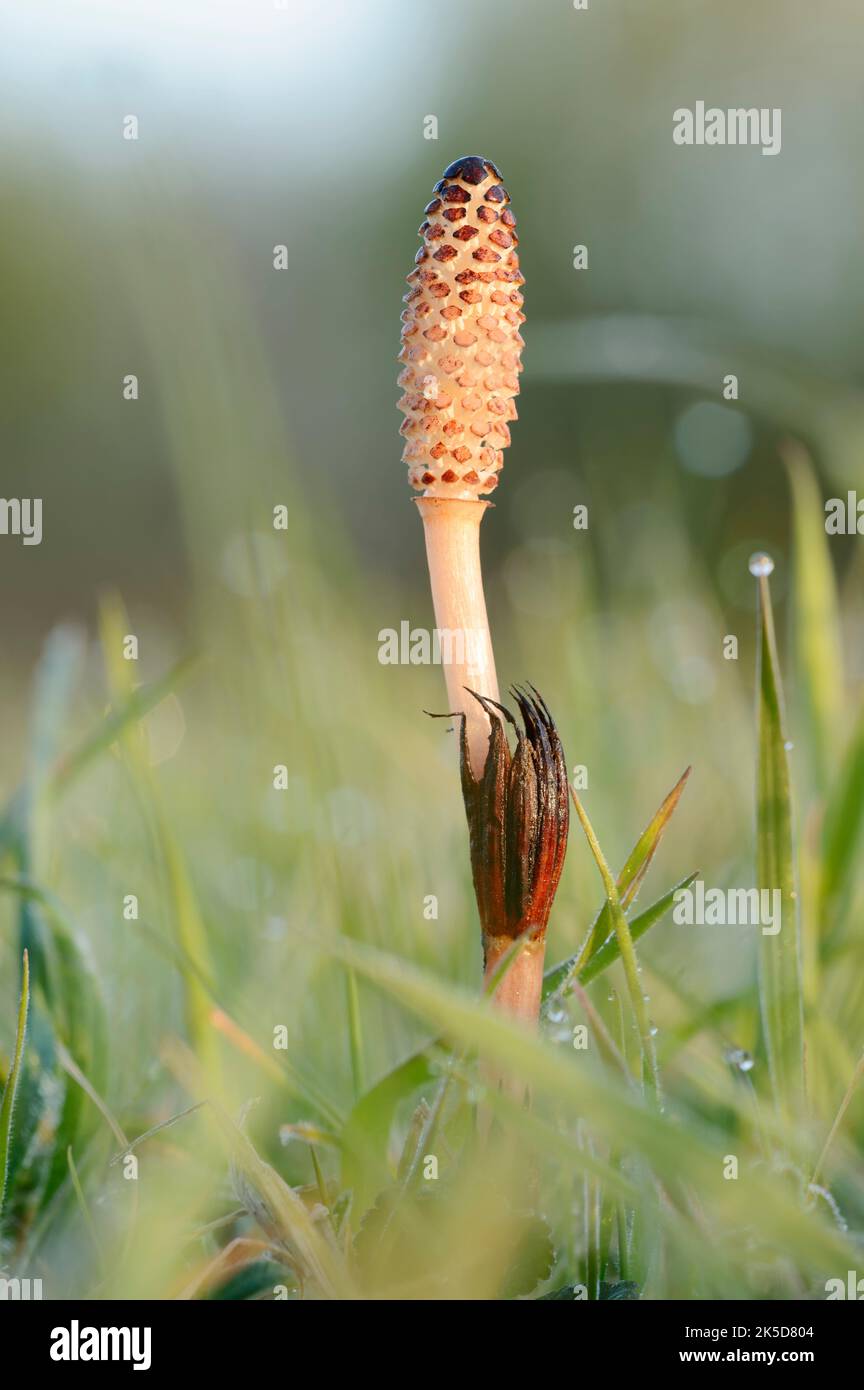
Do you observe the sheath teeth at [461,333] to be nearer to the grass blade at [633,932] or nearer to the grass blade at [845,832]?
the grass blade at [633,932]

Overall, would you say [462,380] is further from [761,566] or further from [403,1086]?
[403,1086]

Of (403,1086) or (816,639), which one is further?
(816,639)

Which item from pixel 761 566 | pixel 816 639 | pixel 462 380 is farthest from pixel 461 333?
pixel 816 639

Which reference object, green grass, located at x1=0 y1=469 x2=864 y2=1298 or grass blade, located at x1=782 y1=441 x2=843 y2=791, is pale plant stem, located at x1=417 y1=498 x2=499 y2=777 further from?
grass blade, located at x1=782 y1=441 x2=843 y2=791

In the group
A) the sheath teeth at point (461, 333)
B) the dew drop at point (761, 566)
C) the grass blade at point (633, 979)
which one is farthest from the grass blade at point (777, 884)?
the sheath teeth at point (461, 333)

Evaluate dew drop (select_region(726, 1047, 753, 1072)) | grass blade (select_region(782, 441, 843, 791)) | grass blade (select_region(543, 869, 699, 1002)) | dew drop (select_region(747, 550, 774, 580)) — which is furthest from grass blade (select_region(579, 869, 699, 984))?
grass blade (select_region(782, 441, 843, 791))

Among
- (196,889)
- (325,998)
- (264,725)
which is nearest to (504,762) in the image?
(325,998)

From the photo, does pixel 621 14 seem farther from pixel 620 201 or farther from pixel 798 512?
pixel 798 512
